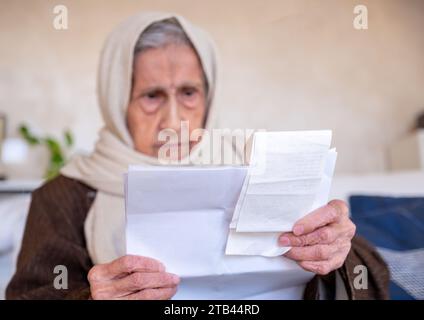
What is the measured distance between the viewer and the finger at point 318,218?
1.43 feet

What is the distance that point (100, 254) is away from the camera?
0.69 m

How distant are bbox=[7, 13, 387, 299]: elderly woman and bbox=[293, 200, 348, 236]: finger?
16 centimetres

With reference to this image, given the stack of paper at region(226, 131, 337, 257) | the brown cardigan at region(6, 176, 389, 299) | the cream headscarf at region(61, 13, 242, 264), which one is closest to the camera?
the stack of paper at region(226, 131, 337, 257)

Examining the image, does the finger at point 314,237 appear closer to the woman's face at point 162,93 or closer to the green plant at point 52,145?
the woman's face at point 162,93

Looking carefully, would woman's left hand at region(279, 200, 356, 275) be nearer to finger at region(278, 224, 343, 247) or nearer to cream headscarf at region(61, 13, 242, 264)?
finger at region(278, 224, 343, 247)

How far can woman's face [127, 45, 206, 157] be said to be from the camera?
0.72 m

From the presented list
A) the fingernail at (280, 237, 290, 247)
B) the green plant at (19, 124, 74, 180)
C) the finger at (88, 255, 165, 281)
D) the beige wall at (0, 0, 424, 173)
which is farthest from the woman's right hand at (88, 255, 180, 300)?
the green plant at (19, 124, 74, 180)

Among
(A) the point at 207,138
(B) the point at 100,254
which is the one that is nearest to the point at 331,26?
(A) the point at 207,138

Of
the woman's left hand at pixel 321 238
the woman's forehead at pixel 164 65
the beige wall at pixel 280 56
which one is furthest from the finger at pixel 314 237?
the woman's forehead at pixel 164 65

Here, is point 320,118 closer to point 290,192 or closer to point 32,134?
point 290,192

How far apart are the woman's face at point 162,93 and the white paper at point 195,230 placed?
11.2 inches

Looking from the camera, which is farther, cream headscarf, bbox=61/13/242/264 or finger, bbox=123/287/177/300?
cream headscarf, bbox=61/13/242/264
